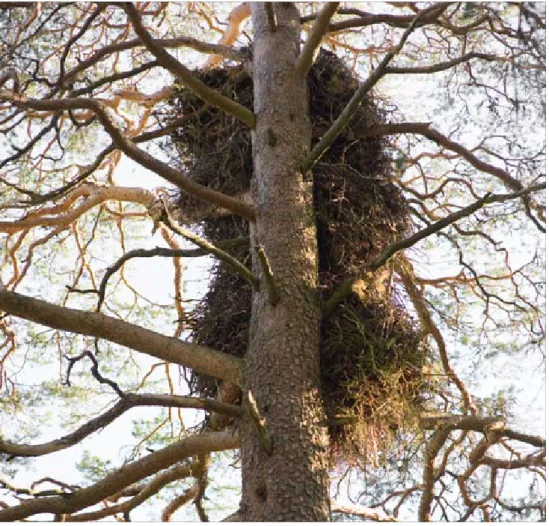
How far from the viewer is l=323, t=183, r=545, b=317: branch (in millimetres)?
2867

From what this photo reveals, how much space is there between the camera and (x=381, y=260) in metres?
3.10

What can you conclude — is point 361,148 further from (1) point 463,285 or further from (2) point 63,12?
(2) point 63,12

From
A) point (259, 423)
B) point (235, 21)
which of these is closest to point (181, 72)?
point (259, 423)

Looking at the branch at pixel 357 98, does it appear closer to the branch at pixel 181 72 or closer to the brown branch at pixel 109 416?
the branch at pixel 181 72

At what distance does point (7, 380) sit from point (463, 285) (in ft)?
9.27

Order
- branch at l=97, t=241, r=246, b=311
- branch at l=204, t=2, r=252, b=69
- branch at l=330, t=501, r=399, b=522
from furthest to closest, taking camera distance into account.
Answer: branch at l=204, t=2, r=252, b=69, branch at l=330, t=501, r=399, b=522, branch at l=97, t=241, r=246, b=311

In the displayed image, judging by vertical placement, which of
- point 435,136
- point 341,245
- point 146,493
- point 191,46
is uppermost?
point 191,46

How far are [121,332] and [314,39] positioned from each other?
1.57m

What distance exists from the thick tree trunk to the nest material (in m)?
0.19

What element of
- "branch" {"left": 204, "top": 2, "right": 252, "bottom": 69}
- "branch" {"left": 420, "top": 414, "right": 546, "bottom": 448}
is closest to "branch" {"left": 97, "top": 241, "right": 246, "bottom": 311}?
"branch" {"left": 420, "top": 414, "right": 546, "bottom": 448}

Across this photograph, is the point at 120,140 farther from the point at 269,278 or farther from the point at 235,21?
the point at 235,21

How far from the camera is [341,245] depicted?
11.6ft

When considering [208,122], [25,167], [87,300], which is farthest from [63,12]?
[87,300]

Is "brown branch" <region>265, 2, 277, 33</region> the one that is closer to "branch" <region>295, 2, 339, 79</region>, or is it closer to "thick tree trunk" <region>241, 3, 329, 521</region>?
"thick tree trunk" <region>241, 3, 329, 521</region>
